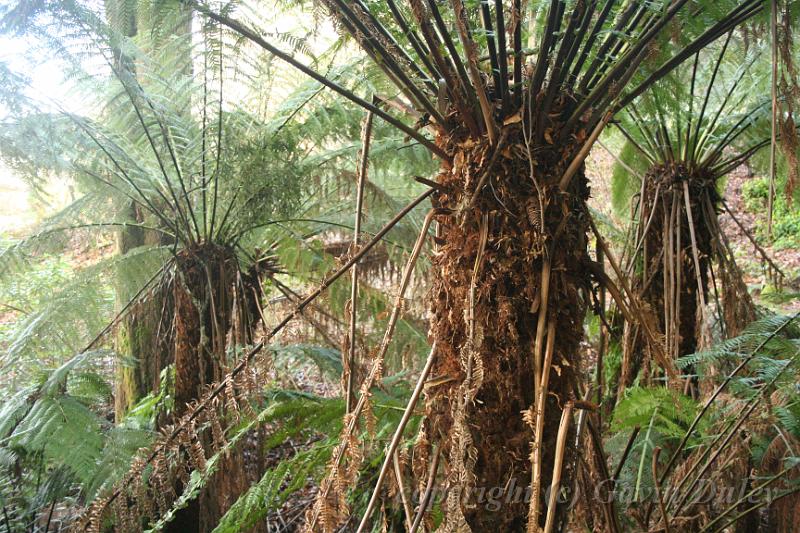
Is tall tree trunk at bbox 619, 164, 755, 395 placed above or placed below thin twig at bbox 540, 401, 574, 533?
above

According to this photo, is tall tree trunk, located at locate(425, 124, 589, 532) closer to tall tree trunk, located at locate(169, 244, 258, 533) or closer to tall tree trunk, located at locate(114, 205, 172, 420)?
tall tree trunk, located at locate(169, 244, 258, 533)

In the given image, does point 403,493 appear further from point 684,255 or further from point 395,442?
point 684,255

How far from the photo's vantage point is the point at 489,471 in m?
1.01

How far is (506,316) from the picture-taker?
1.01 metres

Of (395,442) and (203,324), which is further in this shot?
(203,324)

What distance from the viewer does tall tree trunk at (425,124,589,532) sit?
1.00 metres

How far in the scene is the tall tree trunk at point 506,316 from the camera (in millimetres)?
998

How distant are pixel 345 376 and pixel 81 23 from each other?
1852 millimetres

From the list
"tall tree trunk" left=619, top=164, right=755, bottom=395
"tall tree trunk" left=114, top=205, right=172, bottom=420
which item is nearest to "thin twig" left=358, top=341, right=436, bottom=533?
"tall tree trunk" left=619, top=164, right=755, bottom=395

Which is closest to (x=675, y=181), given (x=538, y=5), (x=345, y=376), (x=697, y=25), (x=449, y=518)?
(x=697, y=25)

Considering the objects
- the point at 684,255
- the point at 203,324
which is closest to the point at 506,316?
the point at 203,324

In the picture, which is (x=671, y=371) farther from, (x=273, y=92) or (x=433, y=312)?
(x=273, y=92)

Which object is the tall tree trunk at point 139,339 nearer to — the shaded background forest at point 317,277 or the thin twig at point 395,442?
the shaded background forest at point 317,277

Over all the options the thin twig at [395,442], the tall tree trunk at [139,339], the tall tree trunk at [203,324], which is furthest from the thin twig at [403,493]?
the tall tree trunk at [139,339]
